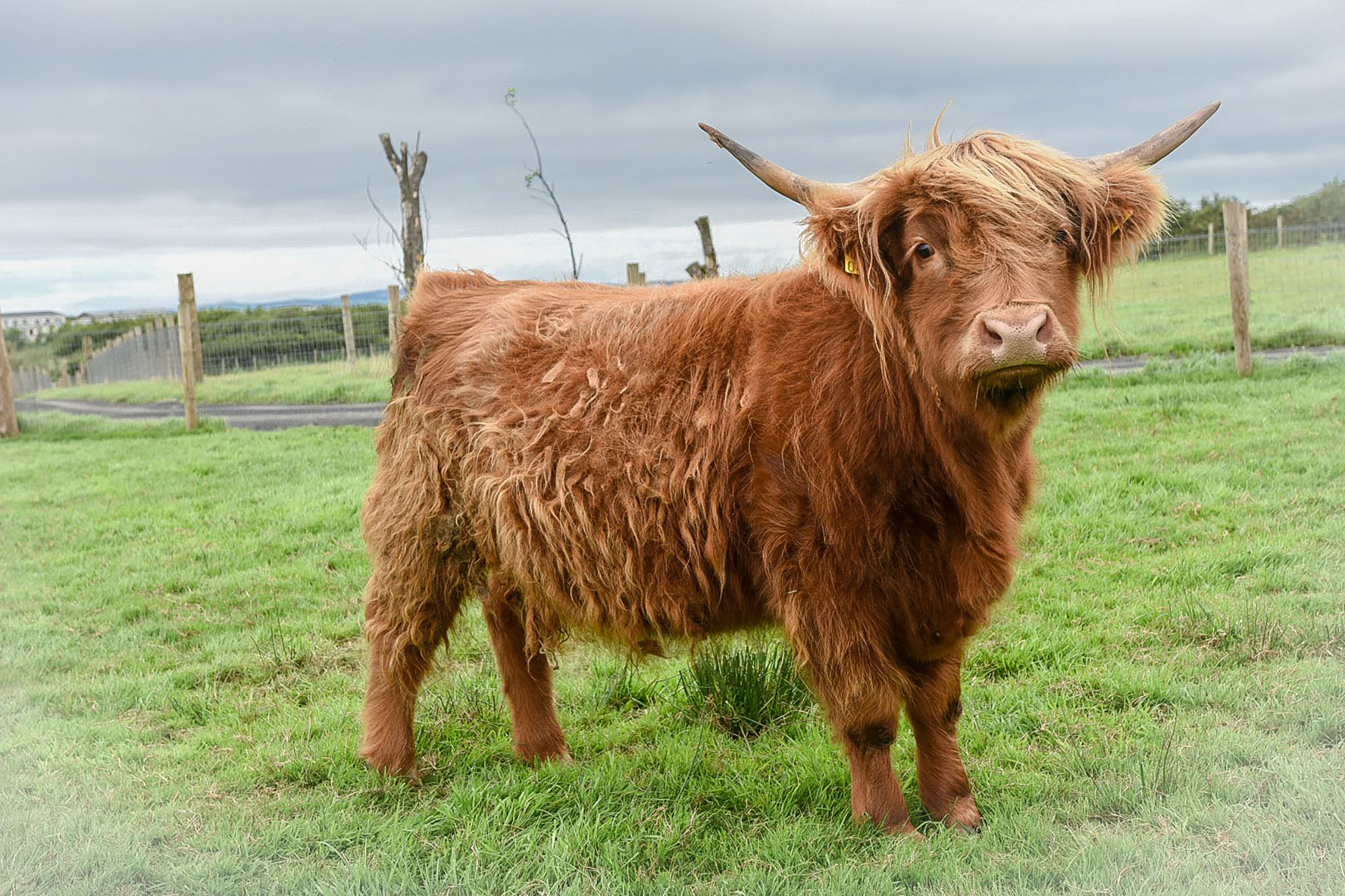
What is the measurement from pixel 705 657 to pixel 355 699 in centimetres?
162

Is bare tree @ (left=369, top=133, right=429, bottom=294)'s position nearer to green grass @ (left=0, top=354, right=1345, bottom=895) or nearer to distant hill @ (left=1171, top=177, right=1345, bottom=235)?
green grass @ (left=0, top=354, right=1345, bottom=895)

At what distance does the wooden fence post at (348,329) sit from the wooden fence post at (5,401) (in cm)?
635

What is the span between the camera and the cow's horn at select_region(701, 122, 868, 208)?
2762mm

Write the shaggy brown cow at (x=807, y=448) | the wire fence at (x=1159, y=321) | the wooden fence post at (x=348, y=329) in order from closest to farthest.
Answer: the shaggy brown cow at (x=807, y=448) → the wire fence at (x=1159, y=321) → the wooden fence post at (x=348, y=329)

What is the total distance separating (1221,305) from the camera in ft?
55.9

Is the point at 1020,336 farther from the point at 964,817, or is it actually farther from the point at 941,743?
the point at 964,817

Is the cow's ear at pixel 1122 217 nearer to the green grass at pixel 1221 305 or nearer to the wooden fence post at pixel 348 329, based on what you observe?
the green grass at pixel 1221 305

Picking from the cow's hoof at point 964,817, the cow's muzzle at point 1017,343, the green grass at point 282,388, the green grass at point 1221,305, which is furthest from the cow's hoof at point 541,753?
the green grass at point 282,388

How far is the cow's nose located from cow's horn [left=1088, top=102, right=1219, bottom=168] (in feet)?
2.87

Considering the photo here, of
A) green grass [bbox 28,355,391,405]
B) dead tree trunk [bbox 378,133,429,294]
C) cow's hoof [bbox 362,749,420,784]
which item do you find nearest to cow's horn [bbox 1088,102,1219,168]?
cow's hoof [bbox 362,749,420,784]

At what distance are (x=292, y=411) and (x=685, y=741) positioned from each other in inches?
553

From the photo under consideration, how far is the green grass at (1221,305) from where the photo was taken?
1290 cm

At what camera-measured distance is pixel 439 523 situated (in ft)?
12.2

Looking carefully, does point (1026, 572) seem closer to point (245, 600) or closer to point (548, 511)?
point (548, 511)
